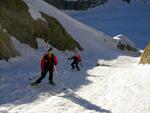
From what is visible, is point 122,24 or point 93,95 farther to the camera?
point 122,24

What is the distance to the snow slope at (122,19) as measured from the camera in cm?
9506

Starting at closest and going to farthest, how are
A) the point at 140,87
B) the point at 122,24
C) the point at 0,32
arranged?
the point at 140,87, the point at 0,32, the point at 122,24

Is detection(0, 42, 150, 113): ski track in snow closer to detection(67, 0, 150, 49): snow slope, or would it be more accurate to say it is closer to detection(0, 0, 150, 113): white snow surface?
detection(0, 0, 150, 113): white snow surface

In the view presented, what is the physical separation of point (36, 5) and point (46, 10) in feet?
5.13

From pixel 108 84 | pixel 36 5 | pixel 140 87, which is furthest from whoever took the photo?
pixel 36 5

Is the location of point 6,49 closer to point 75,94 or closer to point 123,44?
point 75,94

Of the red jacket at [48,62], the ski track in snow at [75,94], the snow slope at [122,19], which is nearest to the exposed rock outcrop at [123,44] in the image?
the snow slope at [122,19]

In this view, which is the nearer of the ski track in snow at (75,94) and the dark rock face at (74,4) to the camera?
the ski track in snow at (75,94)

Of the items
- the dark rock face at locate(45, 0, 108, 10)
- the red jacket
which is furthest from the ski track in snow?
the dark rock face at locate(45, 0, 108, 10)

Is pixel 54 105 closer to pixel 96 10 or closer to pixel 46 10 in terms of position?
pixel 46 10

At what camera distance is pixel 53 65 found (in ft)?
67.7

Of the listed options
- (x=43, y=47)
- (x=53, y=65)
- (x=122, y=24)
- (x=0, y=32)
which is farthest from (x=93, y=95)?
(x=122, y=24)

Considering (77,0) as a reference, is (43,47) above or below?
below

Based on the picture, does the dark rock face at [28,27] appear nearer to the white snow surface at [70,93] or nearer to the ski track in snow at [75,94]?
the white snow surface at [70,93]
